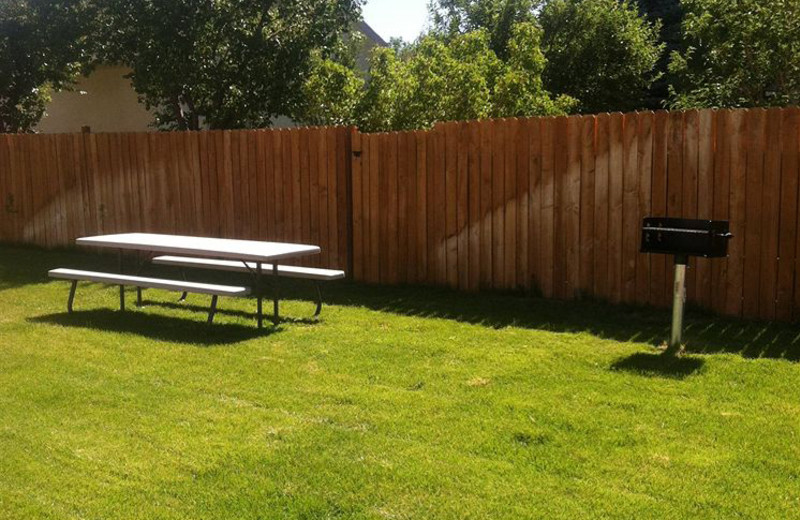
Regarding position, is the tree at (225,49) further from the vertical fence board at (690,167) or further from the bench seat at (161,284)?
the vertical fence board at (690,167)

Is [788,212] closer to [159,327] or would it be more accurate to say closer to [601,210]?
[601,210]

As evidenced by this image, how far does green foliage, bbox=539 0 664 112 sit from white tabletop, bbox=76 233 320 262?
17.3 metres

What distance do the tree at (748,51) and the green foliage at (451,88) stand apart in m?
2.59

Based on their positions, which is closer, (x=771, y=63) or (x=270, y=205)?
(x=270, y=205)

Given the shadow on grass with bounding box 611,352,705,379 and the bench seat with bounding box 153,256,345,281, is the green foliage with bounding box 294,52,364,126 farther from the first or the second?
the shadow on grass with bounding box 611,352,705,379

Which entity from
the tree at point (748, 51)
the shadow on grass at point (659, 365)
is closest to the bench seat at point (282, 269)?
the shadow on grass at point (659, 365)

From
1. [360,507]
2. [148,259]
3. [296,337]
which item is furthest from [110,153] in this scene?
[360,507]

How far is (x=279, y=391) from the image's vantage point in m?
6.21

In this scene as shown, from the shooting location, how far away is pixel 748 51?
518 inches

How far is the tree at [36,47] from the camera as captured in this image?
1698cm

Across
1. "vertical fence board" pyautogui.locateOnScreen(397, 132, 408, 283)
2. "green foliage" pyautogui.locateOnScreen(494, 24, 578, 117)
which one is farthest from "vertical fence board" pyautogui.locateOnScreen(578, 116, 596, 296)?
"green foliage" pyautogui.locateOnScreen(494, 24, 578, 117)

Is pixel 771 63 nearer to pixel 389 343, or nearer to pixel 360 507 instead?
pixel 389 343

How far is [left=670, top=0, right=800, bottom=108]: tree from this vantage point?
12547 millimetres

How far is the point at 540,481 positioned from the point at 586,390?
1.70m
